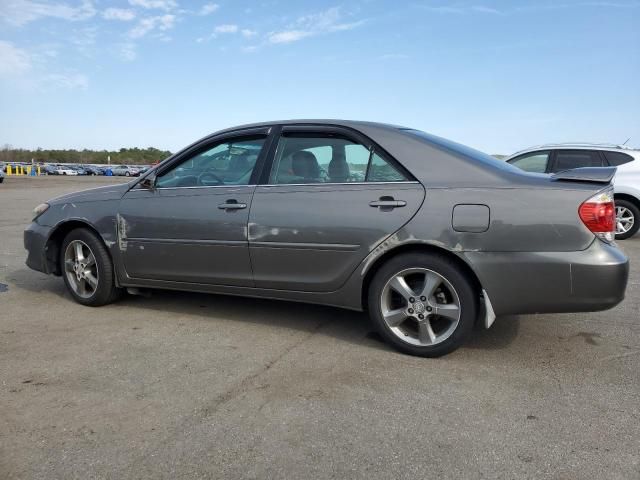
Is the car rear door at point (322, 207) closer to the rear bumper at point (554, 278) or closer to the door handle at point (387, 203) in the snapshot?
the door handle at point (387, 203)

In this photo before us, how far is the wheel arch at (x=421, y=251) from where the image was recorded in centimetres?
334

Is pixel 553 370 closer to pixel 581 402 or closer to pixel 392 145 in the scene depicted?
pixel 581 402

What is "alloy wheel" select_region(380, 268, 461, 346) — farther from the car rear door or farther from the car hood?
the car hood

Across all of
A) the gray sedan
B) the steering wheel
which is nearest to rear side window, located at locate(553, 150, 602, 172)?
the gray sedan

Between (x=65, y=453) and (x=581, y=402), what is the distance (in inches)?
101

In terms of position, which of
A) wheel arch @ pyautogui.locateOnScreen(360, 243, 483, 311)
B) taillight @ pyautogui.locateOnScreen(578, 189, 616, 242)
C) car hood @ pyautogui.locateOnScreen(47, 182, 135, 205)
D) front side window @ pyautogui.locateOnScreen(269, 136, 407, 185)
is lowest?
wheel arch @ pyautogui.locateOnScreen(360, 243, 483, 311)

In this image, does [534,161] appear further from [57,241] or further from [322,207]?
[57,241]

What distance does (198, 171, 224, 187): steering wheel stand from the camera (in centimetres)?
416

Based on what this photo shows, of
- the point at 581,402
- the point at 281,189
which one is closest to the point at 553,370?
the point at 581,402

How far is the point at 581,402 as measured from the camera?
111 inches

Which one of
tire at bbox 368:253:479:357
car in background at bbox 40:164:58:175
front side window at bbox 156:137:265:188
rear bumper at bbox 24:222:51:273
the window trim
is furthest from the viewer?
car in background at bbox 40:164:58:175

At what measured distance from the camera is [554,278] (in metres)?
3.13

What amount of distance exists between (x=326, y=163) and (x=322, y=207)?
0.38 meters

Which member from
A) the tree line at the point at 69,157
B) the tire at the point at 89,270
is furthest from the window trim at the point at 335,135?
the tree line at the point at 69,157
